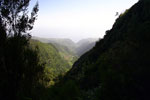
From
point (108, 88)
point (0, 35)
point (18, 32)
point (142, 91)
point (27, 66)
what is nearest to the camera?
point (142, 91)

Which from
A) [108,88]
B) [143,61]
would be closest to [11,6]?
[108,88]

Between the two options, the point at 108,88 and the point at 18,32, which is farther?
the point at 18,32

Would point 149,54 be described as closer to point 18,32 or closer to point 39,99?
point 39,99

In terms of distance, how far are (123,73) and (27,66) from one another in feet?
13.9

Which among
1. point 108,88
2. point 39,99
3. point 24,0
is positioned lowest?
point 39,99

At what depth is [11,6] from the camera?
6012mm

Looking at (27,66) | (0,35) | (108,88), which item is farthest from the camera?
(27,66)

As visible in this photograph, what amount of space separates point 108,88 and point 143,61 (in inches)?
64.9

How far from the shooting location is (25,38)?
20.7 feet

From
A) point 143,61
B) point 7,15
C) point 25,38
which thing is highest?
point 7,15

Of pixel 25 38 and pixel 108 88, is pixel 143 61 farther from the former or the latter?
pixel 25 38

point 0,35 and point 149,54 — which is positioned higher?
point 0,35

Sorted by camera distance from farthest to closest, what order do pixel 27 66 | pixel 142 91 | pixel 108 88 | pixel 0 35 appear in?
1. pixel 27 66
2. pixel 0 35
3. pixel 108 88
4. pixel 142 91

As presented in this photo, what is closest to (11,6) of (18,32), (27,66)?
→ (18,32)
